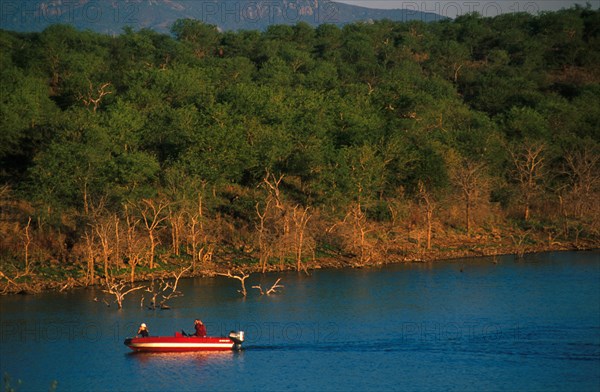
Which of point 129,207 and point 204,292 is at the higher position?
point 129,207

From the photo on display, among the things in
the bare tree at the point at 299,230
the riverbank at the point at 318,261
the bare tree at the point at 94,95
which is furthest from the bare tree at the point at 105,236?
the bare tree at the point at 94,95

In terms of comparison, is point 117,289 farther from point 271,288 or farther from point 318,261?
point 318,261

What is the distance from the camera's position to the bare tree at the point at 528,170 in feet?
261

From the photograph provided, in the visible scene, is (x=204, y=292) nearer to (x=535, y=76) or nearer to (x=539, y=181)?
(x=539, y=181)

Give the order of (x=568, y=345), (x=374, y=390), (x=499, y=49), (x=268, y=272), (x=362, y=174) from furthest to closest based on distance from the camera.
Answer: (x=499, y=49) → (x=362, y=174) → (x=268, y=272) → (x=568, y=345) → (x=374, y=390)

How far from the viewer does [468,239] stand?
249 ft

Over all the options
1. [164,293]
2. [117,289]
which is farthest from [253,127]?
[117,289]

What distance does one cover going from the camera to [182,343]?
155 feet

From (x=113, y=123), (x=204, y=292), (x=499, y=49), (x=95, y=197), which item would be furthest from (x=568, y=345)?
(x=499, y=49)

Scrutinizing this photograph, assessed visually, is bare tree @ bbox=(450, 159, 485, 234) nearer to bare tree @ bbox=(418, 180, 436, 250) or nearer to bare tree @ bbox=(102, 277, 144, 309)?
bare tree @ bbox=(418, 180, 436, 250)

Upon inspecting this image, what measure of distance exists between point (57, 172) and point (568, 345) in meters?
38.8

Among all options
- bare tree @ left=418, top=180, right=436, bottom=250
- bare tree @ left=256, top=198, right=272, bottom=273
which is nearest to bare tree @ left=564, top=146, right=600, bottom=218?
bare tree @ left=418, top=180, right=436, bottom=250

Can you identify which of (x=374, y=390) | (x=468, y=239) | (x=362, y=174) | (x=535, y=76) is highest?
(x=535, y=76)

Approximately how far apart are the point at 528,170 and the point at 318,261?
2303 cm
